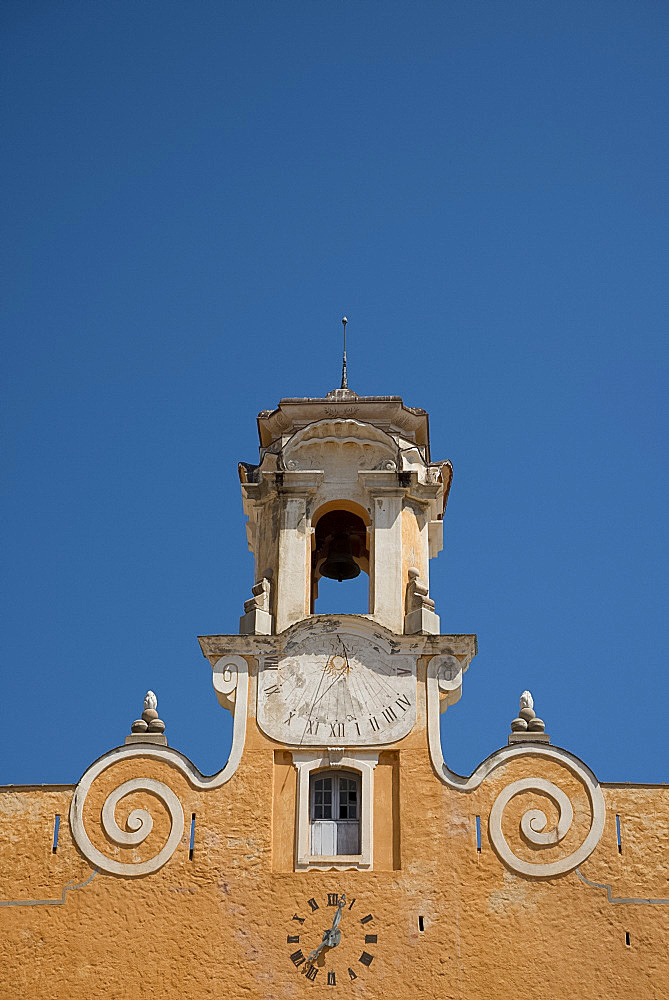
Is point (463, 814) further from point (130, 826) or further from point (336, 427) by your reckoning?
point (336, 427)

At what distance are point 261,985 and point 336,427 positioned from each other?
845cm

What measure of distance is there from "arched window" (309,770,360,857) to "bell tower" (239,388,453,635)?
236 cm

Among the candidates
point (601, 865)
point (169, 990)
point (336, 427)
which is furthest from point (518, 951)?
point (336, 427)

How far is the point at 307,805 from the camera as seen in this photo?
67.1 ft

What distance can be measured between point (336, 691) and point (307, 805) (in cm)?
166

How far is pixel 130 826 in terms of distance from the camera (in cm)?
2038

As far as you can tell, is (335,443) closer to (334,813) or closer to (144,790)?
(334,813)

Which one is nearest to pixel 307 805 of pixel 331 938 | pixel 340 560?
pixel 331 938

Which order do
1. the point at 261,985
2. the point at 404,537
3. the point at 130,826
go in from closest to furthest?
the point at 261,985 < the point at 130,826 < the point at 404,537

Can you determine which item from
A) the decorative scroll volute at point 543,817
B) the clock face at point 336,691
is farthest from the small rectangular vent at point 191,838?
the decorative scroll volute at point 543,817

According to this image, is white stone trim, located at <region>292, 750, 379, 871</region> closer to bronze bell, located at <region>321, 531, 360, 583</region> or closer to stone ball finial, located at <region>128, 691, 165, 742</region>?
stone ball finial, located at <region>128, 691, 165, 742</region>

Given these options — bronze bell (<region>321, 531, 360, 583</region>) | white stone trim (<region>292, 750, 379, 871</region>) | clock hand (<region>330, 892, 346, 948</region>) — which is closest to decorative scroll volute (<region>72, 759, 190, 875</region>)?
white stone trim (<region>292, 750, 379, 871</region>)

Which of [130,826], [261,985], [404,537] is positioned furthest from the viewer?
[404,537]

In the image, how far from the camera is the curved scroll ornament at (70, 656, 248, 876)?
2009 centimetres
